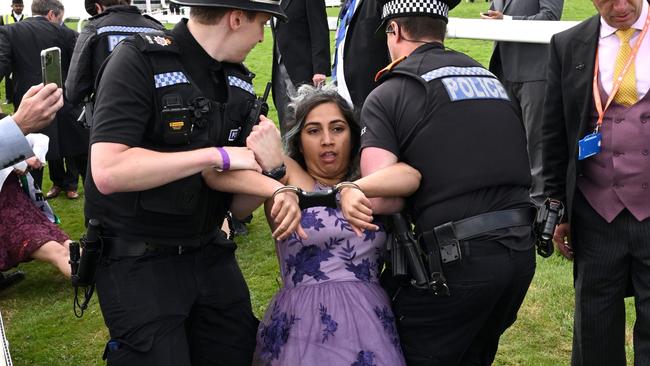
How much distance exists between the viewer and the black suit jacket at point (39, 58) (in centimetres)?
766

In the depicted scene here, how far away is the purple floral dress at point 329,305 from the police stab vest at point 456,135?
0.39m

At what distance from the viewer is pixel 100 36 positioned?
17.8 feet

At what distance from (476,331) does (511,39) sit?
371cm

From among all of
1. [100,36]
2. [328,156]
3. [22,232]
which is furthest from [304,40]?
[328,156]

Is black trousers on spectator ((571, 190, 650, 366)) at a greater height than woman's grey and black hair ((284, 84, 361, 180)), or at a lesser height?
lesser

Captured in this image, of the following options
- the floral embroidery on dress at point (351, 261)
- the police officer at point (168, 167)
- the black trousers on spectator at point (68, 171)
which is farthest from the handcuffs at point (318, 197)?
the black trousers on spectator at point (68, 171)

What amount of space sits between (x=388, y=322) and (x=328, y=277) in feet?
0.98

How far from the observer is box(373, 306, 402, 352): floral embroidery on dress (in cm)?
318

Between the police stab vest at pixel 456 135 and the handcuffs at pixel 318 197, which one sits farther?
the police stab vest at pixel 456 135

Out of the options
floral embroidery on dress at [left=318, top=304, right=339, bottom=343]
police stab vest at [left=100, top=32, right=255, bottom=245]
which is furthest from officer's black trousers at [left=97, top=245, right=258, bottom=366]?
floral embroidery on dress at [left=318, top=304, right=339, bottom=343]

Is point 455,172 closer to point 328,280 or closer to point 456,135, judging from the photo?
point 456,135

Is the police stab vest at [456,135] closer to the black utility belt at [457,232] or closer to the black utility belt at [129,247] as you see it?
Result: the black utility belt at [457,232]

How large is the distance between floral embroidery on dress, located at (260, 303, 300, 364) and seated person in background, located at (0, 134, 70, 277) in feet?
7.98

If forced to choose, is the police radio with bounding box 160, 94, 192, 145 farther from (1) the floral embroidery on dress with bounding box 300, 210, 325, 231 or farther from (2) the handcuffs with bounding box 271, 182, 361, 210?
(1) the floral embroidery on dress with bounding box 300, 210, 325, 231
